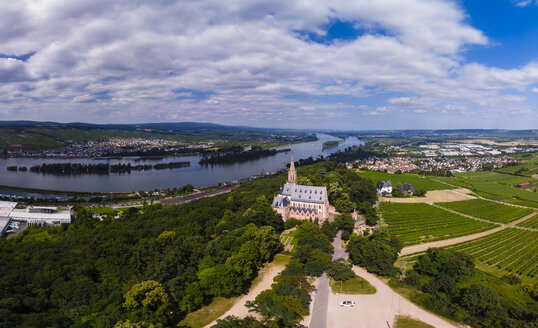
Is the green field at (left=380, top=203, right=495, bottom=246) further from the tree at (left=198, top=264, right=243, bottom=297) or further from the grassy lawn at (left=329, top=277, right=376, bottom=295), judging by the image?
the tree at (left=198, top=264, right=243, bottom=297)

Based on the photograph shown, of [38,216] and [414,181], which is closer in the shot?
[38,216]

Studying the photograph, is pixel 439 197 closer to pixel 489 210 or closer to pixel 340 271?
pixel 489 210

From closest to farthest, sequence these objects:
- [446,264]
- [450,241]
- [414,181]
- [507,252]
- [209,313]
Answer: [209,313] → [446,264] → [507,252] → [450,241] → [414,181]

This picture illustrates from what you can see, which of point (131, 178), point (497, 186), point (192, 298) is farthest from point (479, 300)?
point (131, 178)

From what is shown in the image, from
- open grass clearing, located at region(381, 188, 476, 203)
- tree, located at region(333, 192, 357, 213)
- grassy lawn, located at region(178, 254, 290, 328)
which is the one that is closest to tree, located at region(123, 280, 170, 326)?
grassy lawn, located at region(178, 254, 290, 328)

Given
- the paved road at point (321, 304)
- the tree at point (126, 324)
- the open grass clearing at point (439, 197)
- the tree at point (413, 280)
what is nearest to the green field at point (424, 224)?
the open grass clearing at point (439, 197)
